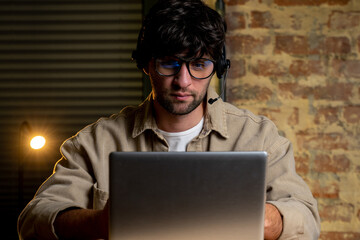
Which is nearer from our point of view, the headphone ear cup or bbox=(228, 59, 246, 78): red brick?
the headphone ear cup

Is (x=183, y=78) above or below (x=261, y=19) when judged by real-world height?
below

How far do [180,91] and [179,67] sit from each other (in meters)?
0.08

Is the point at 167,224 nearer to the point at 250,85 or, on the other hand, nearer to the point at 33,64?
the point at 250,85

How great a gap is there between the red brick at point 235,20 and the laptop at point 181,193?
45.8 inches

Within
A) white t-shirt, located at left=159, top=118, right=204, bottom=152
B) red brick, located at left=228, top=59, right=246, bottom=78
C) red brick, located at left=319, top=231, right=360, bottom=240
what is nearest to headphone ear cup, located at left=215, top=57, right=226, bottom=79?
white t-shirt, located at left=159, top=118, right=204, bottom=152

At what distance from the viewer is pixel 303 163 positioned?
1.86 m

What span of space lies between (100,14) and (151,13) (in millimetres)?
1020

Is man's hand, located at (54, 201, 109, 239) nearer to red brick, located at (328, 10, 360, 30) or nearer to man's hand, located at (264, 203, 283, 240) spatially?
man's hand, located at (264, 203, 283, 240)

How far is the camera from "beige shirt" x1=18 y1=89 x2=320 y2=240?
1403 mm

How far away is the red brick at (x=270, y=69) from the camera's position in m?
1.85

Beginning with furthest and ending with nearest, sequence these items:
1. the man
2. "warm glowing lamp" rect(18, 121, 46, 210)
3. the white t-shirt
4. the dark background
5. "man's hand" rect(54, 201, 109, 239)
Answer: the dark background
"warm glowing lamp" rect(18, 121, 46, 210)
the white t-shirt
the man
"man's hand" rect(54, 201, 109, 239)

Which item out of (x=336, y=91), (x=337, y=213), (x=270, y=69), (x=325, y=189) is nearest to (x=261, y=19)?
(x=270, y=69)

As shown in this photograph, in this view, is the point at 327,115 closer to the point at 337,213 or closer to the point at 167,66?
the point at 337,213

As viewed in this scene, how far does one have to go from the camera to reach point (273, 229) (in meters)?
1.17
